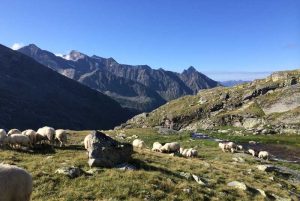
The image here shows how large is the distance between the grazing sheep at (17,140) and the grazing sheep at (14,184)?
65.0ft

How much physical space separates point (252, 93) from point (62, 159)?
17914cm

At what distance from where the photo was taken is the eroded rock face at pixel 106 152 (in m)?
30.3

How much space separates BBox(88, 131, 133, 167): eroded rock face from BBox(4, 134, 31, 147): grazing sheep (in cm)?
778

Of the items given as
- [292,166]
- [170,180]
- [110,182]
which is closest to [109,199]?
[110,182]

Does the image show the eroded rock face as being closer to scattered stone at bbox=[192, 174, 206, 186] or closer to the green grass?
the green grass

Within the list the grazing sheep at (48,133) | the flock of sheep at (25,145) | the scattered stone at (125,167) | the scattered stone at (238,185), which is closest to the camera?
the flock of sheep at (25,145)

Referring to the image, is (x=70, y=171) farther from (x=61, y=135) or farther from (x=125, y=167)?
(x=61, y=135)

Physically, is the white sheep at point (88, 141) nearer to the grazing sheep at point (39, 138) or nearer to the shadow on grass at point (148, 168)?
the shadow on grass at point (148, 168)

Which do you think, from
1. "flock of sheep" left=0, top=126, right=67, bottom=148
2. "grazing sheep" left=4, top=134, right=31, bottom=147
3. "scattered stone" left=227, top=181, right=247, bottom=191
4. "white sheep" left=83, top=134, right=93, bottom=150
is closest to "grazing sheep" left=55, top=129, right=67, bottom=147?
"flock of sheep" left=0, top=126, right=67, bottom=148

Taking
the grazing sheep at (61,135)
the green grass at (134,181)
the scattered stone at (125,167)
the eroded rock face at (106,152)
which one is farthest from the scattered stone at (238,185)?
the grazing sheep at (61,135)

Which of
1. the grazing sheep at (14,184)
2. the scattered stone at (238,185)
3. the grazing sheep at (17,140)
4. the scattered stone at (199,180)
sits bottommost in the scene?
the scattered stone at (238,185)

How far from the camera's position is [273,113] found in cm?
15625

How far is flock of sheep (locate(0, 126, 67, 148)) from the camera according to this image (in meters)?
36.2

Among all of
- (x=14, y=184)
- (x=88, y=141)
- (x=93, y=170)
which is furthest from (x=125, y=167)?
(x=14, y=184)
